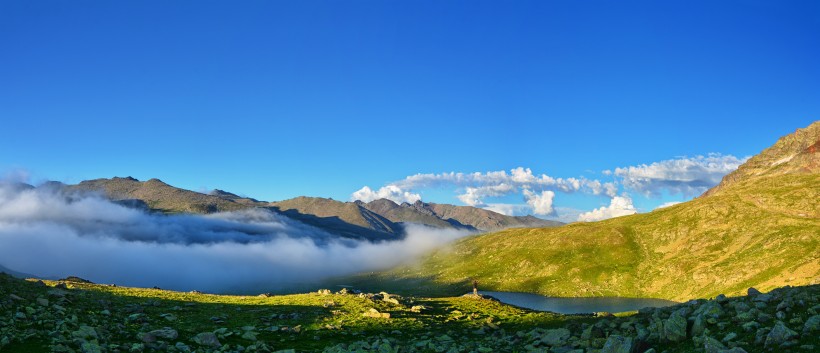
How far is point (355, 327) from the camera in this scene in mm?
60875

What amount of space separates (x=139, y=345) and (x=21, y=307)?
1335cm

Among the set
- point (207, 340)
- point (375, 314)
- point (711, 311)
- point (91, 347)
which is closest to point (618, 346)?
point (711, 311)

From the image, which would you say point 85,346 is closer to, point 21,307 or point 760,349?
point 21,307

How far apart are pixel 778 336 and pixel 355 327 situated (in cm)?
4722

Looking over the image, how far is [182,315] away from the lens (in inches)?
2250

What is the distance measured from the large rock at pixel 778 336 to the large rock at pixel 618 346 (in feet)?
24.2

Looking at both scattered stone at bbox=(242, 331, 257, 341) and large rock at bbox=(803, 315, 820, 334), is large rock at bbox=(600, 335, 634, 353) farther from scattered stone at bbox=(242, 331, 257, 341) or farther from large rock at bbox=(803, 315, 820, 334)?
scattered stone at bbox=(242, 331, 257, 341)

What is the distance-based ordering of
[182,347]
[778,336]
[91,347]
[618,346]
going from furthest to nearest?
[182,347]
[91,347]
[618,346]
[778,336]

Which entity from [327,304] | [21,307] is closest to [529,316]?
[327,304]

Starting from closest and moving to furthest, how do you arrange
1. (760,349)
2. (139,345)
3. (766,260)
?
(760,349), (139,345), (766,260)

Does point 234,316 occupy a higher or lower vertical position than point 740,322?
lower

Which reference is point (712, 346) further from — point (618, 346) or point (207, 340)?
point (207, 340)

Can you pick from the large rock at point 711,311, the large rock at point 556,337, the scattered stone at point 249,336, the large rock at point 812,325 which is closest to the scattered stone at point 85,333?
the scattered stone at point 249,336

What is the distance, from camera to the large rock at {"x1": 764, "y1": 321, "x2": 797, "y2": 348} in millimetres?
24395
